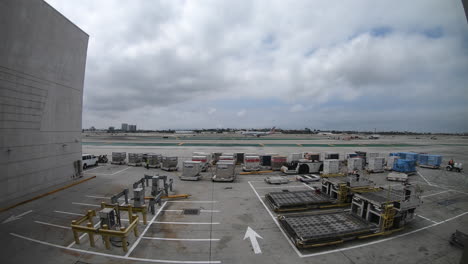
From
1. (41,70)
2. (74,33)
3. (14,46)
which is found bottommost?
(41,70)

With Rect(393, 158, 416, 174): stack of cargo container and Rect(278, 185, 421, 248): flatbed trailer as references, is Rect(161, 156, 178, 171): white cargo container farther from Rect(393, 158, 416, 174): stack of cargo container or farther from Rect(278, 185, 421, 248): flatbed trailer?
Rect(393, 158, 416, 174): stack of cargo container

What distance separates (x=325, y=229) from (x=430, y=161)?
3205 cm

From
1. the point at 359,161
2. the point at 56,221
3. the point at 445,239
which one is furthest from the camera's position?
the point at 359,161

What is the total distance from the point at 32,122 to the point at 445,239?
2874cm

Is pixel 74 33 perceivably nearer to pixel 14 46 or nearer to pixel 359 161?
pixel 14 46

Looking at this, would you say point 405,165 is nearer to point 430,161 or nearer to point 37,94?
point 430,161

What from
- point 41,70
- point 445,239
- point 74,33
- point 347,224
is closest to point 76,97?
point 41,70

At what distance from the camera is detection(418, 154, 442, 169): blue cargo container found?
2630 cm

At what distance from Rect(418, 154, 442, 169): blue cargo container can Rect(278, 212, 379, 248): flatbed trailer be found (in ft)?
94.2

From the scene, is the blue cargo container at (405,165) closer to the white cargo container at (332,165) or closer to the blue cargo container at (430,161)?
the blue cargo container at (430,161)

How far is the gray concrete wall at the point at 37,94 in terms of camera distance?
11914mm

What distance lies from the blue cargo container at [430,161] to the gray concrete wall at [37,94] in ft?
161

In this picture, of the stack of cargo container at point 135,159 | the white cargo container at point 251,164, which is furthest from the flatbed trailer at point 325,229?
the stack of cargo container at point 135,159

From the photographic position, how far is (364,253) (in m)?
7.93
